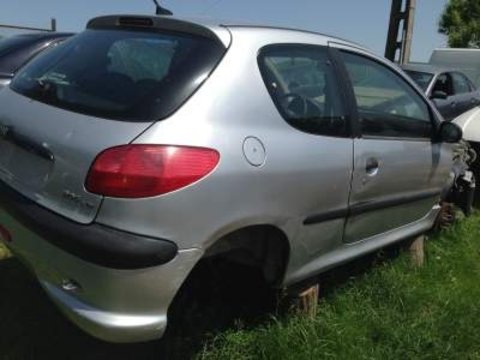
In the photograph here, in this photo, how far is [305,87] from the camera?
322 centimetres

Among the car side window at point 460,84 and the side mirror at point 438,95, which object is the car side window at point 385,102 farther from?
the car side window at point 460,84

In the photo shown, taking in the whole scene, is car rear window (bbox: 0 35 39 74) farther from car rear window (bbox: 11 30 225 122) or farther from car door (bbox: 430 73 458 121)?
car door (bbox: 430 73 458 121)

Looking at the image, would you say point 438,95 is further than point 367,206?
Yes

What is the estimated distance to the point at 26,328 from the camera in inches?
134

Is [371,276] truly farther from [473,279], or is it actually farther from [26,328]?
[26,328]

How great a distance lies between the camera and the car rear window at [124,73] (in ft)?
8.57

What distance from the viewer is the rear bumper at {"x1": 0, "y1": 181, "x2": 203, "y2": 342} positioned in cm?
246

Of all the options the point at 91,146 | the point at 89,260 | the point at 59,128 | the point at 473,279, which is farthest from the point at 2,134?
the point at 473,279

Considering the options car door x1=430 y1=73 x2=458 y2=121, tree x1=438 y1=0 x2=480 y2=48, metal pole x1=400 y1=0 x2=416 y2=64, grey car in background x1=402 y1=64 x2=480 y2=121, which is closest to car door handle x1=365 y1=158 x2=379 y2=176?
grey car in background x1=402 y1=64 x2=480 y2=121

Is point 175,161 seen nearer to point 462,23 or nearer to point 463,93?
point 463,93

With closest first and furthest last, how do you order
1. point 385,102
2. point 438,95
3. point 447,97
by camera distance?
point 385,102 < point 438,95 < point 447,97

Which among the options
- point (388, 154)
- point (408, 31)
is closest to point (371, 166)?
point (388, 154)

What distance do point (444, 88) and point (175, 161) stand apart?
361 inches

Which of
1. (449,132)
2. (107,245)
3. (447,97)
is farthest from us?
(447,97)
